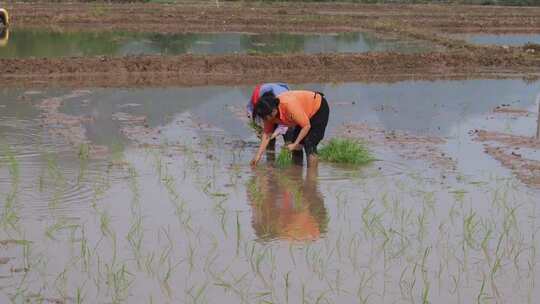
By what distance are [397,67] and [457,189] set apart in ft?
24.4

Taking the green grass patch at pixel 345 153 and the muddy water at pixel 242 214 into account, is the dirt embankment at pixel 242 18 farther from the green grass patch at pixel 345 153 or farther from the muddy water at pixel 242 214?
the green grass patch at pixel 345 153

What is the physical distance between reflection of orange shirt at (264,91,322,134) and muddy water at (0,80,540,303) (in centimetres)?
42

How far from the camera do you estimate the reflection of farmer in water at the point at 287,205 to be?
5520 mm

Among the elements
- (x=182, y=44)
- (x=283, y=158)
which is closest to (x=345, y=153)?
(x=283, y=158)

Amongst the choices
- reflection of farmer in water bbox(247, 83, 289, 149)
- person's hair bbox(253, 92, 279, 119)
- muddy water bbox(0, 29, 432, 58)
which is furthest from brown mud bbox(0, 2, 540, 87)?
person's hair bbox(253, 92, 279, 119)

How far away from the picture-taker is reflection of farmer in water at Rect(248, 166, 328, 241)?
18.1ft

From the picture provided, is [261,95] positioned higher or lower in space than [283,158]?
higher

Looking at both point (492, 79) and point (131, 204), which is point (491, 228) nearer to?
point (131, 204)

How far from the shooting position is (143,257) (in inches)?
193

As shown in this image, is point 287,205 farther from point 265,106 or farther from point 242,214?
point 265,106

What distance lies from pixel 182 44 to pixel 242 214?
11.1 metres

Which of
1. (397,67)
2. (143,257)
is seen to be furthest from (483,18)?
(143,257)

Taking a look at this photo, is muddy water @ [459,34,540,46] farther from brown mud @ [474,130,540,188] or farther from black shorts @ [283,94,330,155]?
black shorts @ [283,94,330,155]

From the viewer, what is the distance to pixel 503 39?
1984 centimetres
